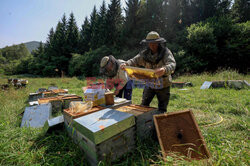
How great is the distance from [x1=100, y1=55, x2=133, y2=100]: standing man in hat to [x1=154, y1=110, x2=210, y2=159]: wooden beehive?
1816 millimetres

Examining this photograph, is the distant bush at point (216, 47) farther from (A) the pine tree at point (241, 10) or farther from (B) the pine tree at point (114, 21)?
(B) the pine tree at point (114, 21)

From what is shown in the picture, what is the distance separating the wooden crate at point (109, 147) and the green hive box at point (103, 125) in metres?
0.08

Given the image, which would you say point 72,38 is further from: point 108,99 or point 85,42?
point 108,99

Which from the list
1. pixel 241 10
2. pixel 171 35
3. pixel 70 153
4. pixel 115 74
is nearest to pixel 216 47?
pixel 171 35

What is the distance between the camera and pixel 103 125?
1.55m

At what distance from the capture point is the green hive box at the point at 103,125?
1.47 m

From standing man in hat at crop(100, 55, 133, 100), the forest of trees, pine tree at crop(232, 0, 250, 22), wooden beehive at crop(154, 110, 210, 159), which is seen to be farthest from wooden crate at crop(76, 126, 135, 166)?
pine tree at crop(232, 0, 250, 22)

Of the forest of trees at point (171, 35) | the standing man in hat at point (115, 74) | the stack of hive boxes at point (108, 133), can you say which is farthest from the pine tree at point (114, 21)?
the stack of hive boxes at point (108, 133)

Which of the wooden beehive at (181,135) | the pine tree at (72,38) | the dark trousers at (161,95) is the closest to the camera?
the wooden beehive at (181,135)

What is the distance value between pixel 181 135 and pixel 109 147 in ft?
3.22

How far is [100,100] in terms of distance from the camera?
2.55 metres

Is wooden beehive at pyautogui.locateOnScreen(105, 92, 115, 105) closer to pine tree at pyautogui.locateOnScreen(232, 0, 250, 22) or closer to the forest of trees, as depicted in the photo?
the forest of trees

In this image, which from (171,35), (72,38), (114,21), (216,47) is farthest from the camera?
(72,38)

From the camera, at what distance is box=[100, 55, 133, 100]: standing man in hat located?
130 inches
